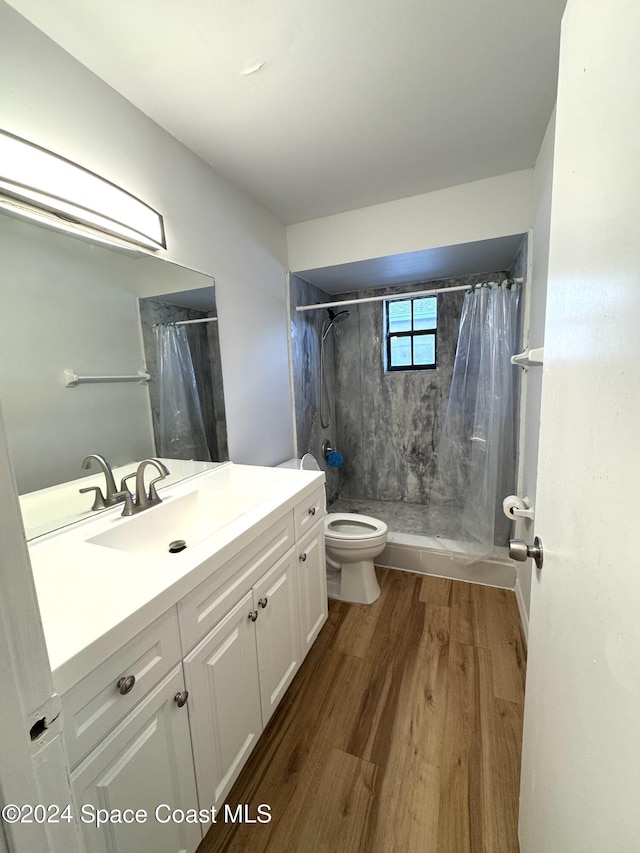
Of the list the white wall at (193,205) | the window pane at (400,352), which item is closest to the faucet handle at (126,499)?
the white wall at (193,205)

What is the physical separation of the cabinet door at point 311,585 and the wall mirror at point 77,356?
685 millimetres

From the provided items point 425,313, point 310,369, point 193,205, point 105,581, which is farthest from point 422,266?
point 105,581

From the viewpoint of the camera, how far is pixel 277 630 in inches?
51.4

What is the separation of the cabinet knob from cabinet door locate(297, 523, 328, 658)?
2.21 feet

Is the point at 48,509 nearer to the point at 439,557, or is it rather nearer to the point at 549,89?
the point at 439,557

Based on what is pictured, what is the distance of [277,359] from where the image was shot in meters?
2.26

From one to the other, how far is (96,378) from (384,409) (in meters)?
2.40

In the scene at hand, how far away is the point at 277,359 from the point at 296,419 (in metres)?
0.47

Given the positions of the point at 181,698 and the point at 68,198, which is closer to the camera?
the point at 181,698

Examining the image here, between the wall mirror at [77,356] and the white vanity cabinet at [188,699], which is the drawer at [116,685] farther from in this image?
the wall mirror at [77,356]

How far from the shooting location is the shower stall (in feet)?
8.54

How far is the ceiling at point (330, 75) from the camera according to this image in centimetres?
101

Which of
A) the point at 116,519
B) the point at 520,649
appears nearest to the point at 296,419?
the point at 116,519

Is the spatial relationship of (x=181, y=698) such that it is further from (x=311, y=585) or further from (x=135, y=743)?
(x=311, y=585)
